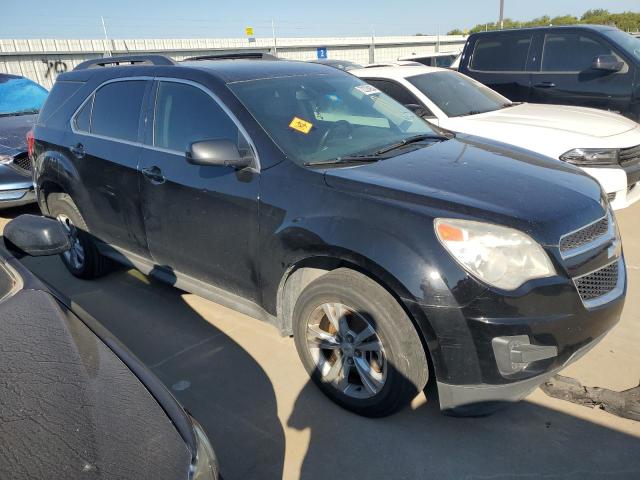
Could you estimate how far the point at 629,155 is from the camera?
16.2 ft

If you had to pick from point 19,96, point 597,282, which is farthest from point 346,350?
point 19,96

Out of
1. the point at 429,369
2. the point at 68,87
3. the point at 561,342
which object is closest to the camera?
the point at 561,342

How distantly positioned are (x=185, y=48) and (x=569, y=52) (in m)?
18.4

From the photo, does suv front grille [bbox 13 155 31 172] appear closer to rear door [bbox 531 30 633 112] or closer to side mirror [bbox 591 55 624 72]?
rear door [bbox 531 30 633 112]

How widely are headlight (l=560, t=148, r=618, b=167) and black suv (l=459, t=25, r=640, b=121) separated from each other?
258cm

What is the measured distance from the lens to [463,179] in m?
2.64

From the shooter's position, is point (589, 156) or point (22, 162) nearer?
point (589, 156)

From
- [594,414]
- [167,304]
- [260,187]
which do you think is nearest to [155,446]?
[260,187]

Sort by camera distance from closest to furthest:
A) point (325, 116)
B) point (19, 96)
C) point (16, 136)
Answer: point (325, 116) → point (16, 136) → point (19, 96)

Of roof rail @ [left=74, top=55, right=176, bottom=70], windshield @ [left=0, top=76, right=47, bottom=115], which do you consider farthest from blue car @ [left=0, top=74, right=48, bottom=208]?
roof rail @ [left=74, top=55, right=176, bottom=70]

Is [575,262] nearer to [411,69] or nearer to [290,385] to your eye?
[290,385]

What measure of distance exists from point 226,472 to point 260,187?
4.79 ft

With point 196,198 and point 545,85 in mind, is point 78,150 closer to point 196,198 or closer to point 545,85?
point 196,198

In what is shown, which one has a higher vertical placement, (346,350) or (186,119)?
(186,119)
